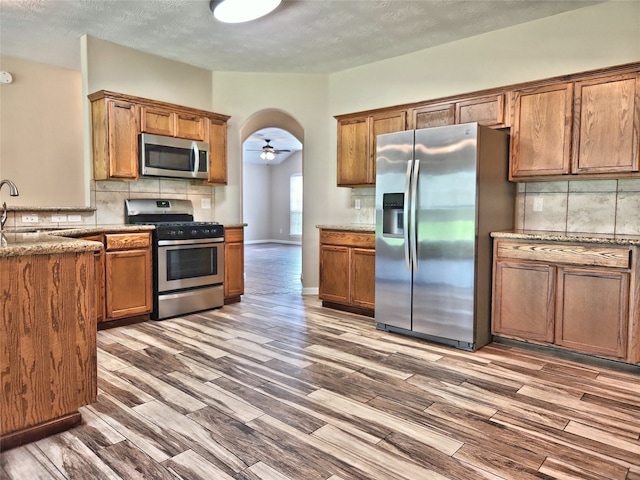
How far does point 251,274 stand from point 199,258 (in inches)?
103

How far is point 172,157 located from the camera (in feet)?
14.8

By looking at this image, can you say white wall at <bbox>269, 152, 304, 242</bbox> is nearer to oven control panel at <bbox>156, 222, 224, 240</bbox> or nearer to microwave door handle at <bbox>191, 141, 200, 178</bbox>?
microwave door handle at <bbox>191, 141, 200, 178</bbox>

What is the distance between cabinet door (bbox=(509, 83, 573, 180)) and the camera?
3.30 meters

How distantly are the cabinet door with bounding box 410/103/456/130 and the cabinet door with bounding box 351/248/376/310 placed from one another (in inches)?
→ 52.6

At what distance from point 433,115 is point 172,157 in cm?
266

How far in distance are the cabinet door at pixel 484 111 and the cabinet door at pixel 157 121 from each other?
2855 mm

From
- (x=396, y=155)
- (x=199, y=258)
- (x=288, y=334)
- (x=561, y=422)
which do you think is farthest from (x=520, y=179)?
(x=199, y=258)

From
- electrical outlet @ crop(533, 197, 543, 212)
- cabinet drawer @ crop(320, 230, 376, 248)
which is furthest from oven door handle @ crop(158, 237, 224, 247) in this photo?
electrical outlet @ crop(533, 197, 543, 212)

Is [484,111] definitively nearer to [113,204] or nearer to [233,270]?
[233,270]

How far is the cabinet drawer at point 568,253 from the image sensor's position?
2.89m

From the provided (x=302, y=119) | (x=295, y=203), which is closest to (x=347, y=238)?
(x=302, y=119)

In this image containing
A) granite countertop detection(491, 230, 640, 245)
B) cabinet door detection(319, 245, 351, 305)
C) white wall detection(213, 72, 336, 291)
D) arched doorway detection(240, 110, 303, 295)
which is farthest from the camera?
arched doorway detection(240, 110, 303, 295)

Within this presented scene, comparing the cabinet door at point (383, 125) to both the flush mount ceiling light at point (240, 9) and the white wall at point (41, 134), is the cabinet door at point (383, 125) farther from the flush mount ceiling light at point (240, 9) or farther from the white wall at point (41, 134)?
the white wall at point (41, 134)

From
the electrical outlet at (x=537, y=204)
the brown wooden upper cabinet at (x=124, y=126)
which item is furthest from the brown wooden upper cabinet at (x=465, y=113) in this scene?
the brown wooden upper cabinet at (x=124, y=126)
